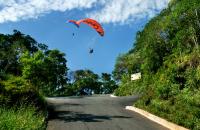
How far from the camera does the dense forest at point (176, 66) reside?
23.8 m

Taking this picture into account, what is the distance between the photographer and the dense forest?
23.8 metres

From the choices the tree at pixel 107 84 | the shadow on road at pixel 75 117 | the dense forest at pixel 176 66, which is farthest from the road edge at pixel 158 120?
the tree at pixel 107 84

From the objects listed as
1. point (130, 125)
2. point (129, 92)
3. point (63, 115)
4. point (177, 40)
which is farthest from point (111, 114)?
point (129, 92)

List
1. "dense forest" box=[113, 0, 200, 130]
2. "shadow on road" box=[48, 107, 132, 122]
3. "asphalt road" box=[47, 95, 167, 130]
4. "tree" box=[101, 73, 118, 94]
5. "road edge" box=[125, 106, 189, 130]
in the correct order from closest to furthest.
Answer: "road edge" box=[125, 106, 189, 130] < "asphalt road" box=[47, 95, 167, 130] < "dense forest" box=[113, 0, 200, 130] < "shadow on road" box=[48, 107, 132, 122] < "tree" box=[101, 73, 118, 94]

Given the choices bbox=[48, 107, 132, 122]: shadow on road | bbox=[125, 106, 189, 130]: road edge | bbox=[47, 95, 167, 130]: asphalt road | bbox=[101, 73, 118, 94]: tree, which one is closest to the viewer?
bbox=[125, 106, 189, 130]: road edge

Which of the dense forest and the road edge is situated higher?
the dense forest

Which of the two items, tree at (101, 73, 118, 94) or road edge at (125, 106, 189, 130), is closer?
road edge at (125, 106, 189, 130)

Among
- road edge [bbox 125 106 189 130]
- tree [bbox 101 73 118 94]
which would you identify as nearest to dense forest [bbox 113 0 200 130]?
road edge [bbox 125 106 189 130]

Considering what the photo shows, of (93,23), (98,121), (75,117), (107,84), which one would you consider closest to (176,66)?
(93,23)

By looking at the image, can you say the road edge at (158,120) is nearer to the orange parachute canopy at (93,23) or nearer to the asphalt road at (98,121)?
the asphalt road at (98,121)

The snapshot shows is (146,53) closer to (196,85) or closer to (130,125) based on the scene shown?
(196,85)

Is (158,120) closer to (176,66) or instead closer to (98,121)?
(98,121)

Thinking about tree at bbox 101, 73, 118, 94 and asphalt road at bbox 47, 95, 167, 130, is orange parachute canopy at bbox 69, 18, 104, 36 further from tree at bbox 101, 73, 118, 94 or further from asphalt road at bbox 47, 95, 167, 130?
tree at bbox 101, 73, 118, 94

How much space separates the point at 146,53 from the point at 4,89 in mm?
17345
